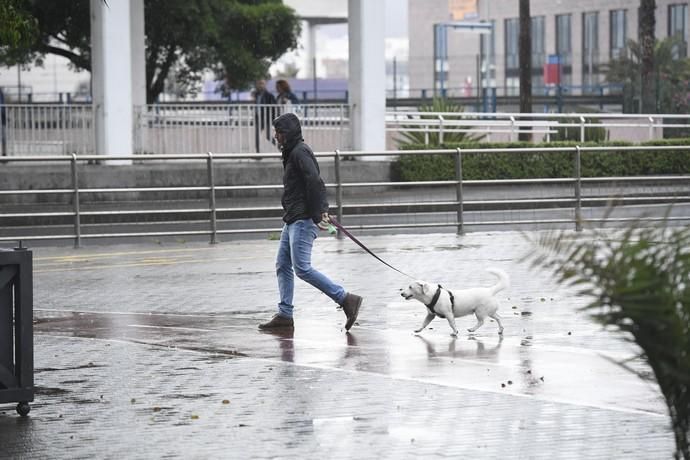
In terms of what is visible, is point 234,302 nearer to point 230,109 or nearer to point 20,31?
point 20,31

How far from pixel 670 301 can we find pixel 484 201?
18686 millimetres

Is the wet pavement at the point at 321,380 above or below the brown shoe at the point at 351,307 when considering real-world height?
below

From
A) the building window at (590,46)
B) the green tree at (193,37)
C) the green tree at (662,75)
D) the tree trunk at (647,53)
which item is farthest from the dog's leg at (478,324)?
the building window at (590,46)

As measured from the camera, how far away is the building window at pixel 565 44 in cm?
7681

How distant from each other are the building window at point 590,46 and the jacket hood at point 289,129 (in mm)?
64622

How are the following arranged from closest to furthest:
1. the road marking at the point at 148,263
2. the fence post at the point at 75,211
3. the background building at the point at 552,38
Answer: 1. the road marking at the point at 148,263
2. the fence post at the point at 75,211
3. the background building at the point at 552,38

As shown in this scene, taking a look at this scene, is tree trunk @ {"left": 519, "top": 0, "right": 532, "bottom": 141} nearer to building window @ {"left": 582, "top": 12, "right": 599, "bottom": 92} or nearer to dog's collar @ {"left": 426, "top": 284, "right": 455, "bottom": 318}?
dog's collar @ {"left": 426, "top": 284, "right": 455, "bottom": 318}

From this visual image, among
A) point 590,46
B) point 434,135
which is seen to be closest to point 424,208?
point 434,135

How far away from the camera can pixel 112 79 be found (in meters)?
27.7

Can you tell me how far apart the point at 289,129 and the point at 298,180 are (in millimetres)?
414

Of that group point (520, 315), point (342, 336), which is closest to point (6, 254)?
point (342, 336)

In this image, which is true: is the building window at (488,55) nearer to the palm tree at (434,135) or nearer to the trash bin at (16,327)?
the palm tree at (434,135)

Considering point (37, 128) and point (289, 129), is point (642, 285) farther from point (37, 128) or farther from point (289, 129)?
point (37, 128)

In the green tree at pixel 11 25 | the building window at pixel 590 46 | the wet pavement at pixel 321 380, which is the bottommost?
the wet pavement at pixel 321 380
